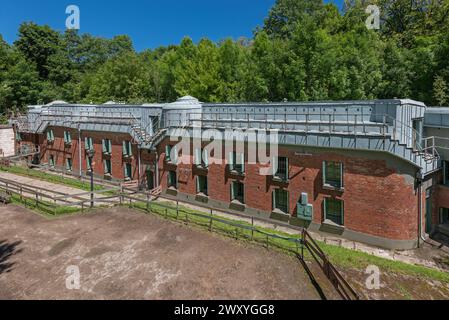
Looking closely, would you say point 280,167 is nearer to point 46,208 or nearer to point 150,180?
point 150,180

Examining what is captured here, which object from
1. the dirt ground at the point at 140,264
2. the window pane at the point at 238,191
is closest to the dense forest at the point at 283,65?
the window pane at the point at 238,191

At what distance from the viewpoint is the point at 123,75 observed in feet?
183

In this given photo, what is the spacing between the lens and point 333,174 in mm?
19938

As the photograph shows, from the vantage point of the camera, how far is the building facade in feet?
59.7

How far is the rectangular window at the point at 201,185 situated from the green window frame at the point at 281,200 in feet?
20.1

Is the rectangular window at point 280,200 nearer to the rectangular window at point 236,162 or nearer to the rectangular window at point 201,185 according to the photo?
the rectangular window at point 236,162

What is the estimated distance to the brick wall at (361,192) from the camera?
17938mm

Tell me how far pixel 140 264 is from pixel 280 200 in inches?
477

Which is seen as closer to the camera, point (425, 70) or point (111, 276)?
point (111, 276)

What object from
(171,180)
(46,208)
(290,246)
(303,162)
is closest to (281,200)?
(303,162)

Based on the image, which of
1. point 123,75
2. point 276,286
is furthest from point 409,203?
point 123,75

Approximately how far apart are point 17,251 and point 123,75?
46.0 metres
